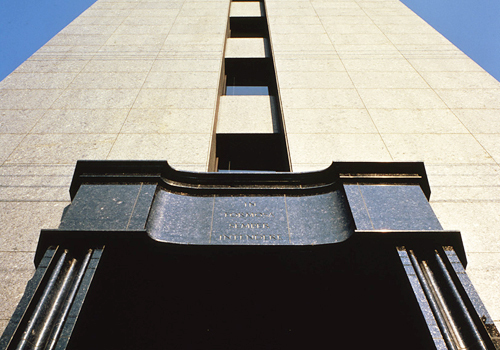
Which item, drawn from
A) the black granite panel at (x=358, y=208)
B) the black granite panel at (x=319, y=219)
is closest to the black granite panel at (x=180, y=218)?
the black granite panel at (x=319, y=219)

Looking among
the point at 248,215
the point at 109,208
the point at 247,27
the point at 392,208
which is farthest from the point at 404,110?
the point at 247,27

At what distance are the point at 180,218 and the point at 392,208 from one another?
322cm

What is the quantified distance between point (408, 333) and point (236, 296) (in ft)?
8.25

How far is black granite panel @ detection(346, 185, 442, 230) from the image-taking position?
14.3 feet

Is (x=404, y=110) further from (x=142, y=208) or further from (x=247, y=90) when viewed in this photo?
(x=142, y=208)

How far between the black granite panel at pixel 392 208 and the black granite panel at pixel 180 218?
2.23 metres

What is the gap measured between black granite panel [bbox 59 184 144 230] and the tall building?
138cm

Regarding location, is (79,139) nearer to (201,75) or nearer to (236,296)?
(201,75)

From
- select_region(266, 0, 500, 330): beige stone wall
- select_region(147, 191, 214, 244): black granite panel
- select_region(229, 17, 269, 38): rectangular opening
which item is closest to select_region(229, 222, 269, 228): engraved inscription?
select_region(147, 191, 214, 244): black granite panel

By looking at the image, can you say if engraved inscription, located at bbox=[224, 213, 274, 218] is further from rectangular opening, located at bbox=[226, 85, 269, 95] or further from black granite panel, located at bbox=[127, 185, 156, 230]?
Answer: rectangular opening, located at bbox=[226, 85, 269, 95]

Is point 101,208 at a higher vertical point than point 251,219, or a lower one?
higher

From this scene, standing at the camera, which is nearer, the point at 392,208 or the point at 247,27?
the point at 392,208

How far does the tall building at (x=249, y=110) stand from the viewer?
5.99 meters

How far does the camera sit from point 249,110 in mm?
9109
